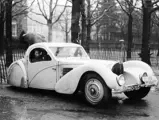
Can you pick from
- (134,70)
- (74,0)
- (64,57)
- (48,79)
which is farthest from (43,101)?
(74,0)

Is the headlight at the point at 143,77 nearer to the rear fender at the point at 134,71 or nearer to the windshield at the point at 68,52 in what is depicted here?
the rear fender at the point at 134,71

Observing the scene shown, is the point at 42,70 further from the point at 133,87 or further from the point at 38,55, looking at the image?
the point at 133,87

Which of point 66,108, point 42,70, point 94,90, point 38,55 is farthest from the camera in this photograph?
point 38,55

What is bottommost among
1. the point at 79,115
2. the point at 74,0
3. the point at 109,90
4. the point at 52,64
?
the point at 79,115

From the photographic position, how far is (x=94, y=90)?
6.21 metres

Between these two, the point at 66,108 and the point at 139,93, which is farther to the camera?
the point at 139,93

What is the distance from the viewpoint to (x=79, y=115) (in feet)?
18.0

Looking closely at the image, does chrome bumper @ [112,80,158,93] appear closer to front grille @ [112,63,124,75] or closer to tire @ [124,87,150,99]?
front grille @ [112,63,124,75]

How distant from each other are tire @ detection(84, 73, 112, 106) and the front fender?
18cm

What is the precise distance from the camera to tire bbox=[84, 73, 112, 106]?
19.7 feet

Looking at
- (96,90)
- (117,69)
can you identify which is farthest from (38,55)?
(117,69)

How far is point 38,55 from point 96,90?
8.17 feet

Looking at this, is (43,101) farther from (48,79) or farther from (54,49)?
(54,49)

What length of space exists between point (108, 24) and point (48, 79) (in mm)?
49096
